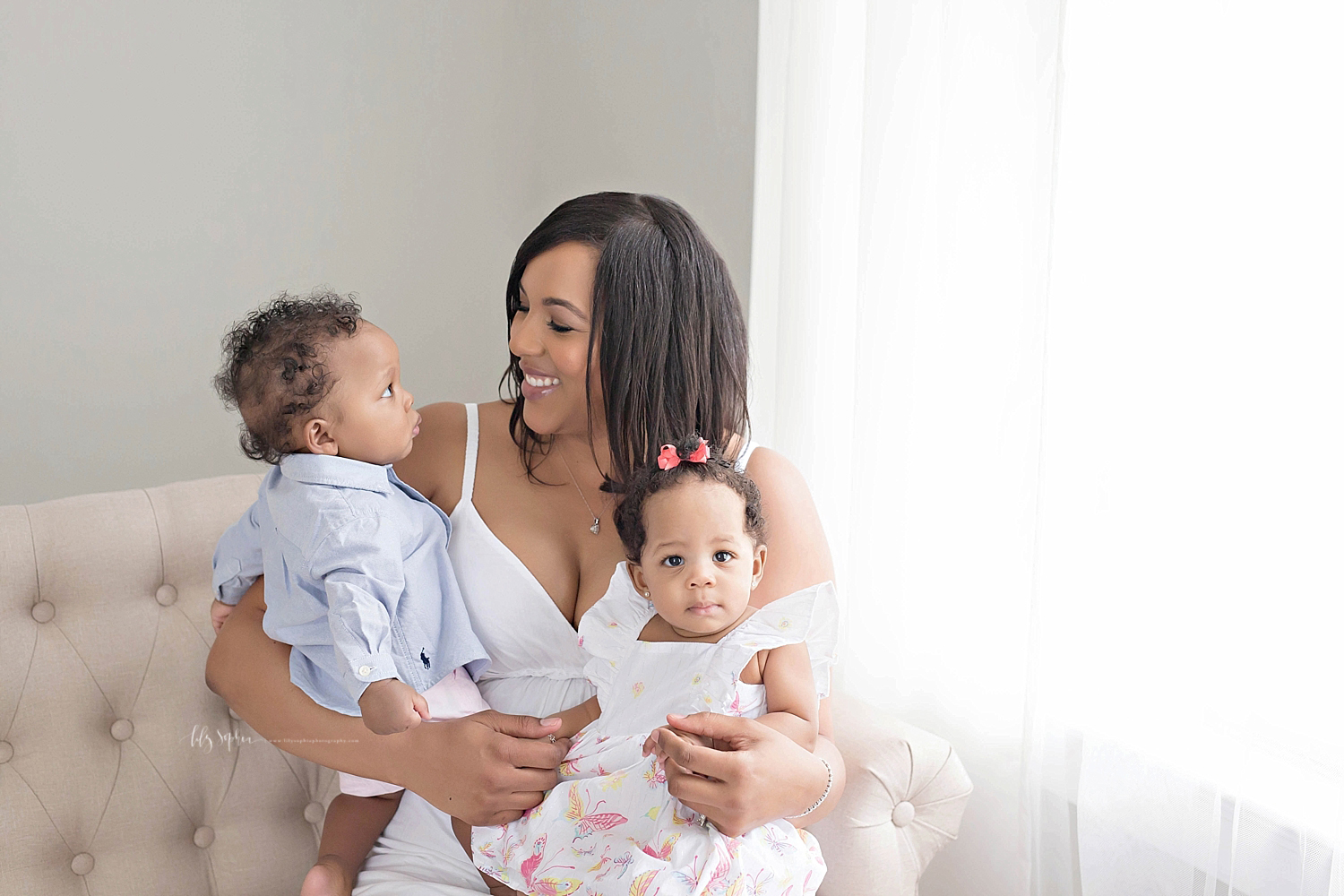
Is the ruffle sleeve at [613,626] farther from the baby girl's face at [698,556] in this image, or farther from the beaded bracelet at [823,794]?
the beaded bracelet at [823,794]

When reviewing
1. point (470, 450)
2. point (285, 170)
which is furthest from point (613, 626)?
point (285, 170)

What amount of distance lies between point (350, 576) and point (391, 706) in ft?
0.56

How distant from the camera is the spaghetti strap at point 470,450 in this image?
1.42m

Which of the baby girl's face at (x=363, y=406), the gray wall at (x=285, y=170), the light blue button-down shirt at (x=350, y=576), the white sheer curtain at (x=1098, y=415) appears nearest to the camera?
the white sheer curtain at (x=1098, y=415)

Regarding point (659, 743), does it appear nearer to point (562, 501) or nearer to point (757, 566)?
point (757, 566)

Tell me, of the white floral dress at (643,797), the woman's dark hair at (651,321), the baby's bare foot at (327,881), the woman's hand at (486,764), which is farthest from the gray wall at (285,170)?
the baby's bare foot at (327,881)

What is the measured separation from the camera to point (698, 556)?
1.13 m

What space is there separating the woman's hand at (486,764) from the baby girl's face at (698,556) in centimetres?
23

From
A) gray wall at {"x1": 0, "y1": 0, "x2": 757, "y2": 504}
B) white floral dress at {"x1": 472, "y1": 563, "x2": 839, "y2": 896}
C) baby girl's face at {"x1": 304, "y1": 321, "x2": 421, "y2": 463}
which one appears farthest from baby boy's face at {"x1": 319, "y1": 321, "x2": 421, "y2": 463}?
gray wall at {"x1": 0, "y1": 0, "x2": 757, "y2": 504}

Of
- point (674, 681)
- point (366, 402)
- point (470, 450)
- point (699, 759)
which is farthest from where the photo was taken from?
point (470, 450)

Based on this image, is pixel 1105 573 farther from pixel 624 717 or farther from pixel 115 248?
pixel 115 248

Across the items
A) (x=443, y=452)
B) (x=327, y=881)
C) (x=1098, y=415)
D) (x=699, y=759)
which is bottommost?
(x=327, y=881)

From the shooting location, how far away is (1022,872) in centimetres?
135

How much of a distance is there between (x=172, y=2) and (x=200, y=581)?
1423mm
